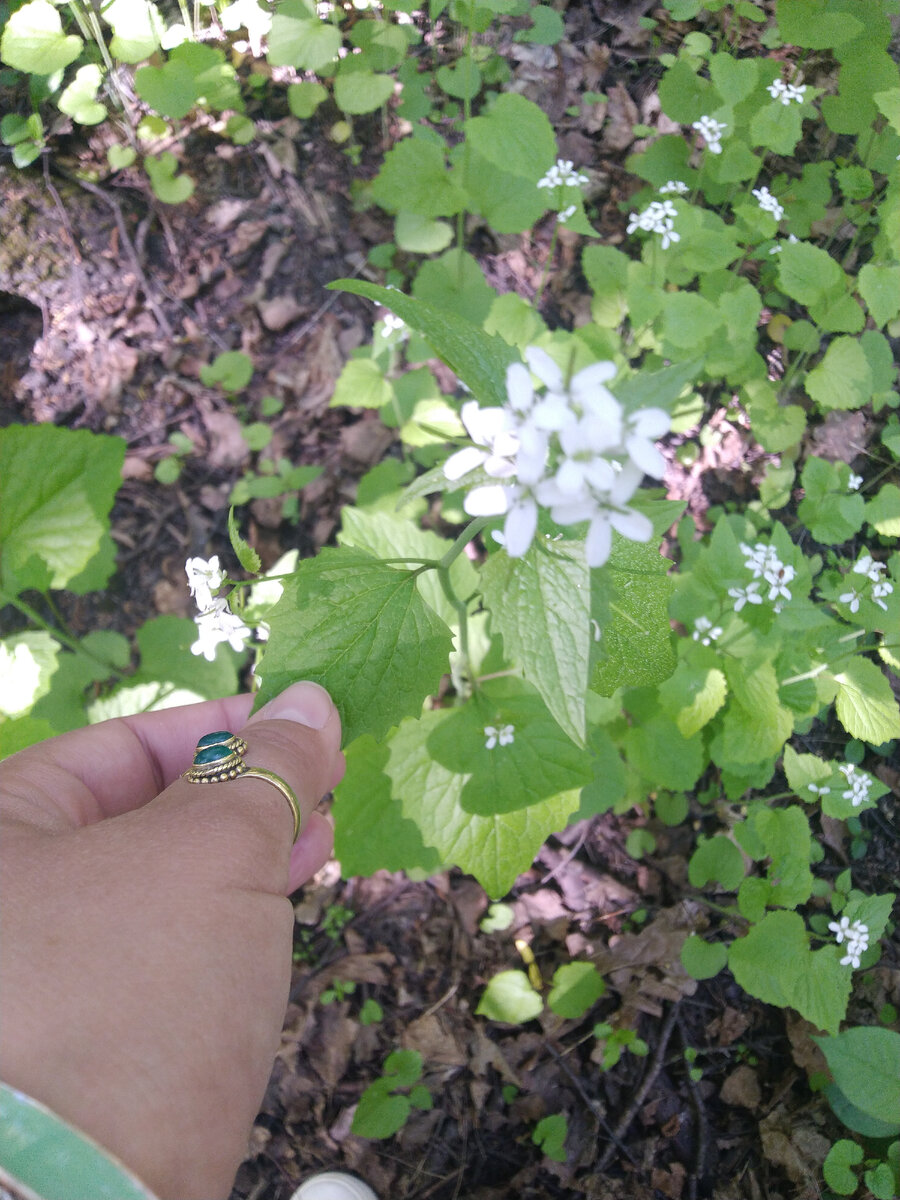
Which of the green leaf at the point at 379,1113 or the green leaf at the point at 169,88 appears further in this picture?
the green leaf at the point at 169,88

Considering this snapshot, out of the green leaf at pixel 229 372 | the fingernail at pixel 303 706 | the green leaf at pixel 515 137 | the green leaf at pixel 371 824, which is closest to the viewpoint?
the fingernail at pixel 303 706

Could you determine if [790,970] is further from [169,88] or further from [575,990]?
[169,88]

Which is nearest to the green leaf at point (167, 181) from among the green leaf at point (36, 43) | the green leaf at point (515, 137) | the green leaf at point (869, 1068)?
the green leaf at point (36, 43)

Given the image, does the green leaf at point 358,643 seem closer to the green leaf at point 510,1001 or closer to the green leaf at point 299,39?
the green leaf at point 510,1001

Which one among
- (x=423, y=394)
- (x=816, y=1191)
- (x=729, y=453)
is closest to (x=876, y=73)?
(x=729, y=453)

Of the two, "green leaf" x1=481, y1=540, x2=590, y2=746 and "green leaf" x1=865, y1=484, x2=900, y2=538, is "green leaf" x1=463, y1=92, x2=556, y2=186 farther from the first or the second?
"green leaf" x1=481, y1=540, x2=590, y2=746

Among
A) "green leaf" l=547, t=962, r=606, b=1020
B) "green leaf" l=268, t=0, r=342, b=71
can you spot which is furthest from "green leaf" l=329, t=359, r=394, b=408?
"green leaf" l=547, t=962, r=606, b=1020

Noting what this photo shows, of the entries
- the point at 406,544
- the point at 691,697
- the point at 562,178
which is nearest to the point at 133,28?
the point at 562,178
